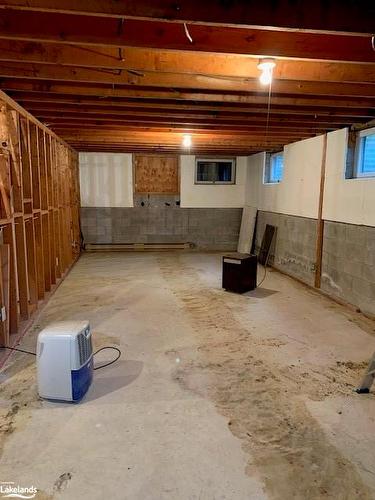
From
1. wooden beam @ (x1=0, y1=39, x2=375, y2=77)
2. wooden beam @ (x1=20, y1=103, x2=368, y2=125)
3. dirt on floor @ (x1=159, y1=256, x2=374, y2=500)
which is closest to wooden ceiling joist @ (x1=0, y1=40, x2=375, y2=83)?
wooden beam @ (x1=0, y1=39, x2=375, y2=77)

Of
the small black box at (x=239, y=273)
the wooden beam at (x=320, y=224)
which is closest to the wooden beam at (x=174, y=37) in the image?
the wooden beam at (x=320, y=224)

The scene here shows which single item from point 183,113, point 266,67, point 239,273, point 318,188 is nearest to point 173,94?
point 183,113

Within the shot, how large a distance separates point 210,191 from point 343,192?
4.30 metres

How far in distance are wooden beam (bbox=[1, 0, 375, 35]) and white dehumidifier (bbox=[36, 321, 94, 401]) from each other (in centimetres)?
178

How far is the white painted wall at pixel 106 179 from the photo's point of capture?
8.18m

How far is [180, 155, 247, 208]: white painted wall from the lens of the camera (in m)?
8.47

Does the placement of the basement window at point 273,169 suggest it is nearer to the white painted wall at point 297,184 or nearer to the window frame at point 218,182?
the white painted wall at point 297,184

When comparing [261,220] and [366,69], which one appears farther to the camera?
[261,220]

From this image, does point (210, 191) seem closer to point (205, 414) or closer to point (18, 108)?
point (18, 108)

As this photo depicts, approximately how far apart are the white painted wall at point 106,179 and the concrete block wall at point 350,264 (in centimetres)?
479

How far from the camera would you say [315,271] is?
5.30m

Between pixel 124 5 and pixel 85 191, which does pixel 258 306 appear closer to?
pixel 124 5

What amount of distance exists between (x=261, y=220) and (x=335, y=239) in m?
2.93

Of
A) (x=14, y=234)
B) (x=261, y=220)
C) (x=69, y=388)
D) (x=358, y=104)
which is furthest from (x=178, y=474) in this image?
(x=261, y=220)
